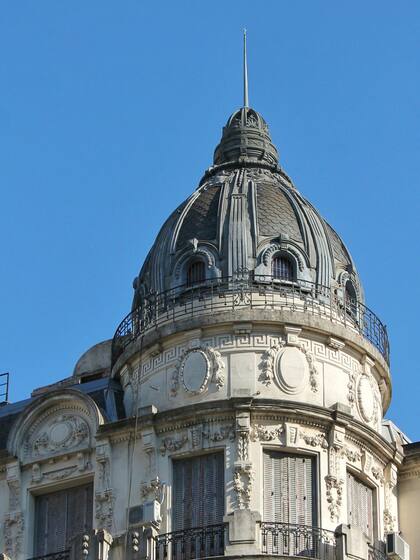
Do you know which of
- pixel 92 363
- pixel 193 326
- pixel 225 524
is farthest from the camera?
pixel 92 363

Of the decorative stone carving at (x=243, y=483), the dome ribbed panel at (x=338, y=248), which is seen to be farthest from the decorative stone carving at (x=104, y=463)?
the dome ribbed panel at (x=338, y=248)

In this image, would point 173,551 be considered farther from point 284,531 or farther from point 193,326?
point 193,326

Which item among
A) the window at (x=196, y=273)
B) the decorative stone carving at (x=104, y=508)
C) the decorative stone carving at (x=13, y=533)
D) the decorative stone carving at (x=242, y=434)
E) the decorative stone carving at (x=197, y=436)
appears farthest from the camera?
the window at (x=196, y=273)

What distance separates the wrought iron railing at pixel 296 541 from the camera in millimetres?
38812

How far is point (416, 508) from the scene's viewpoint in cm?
4234

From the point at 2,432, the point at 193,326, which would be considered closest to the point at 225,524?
the point at 193,326

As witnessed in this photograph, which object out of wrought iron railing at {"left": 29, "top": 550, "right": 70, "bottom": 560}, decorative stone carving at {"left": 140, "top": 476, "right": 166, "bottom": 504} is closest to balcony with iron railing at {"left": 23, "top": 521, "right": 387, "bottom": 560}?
decorative stone carving at {"left": 140, "top": 476, "right": 166, "bottom": 504}

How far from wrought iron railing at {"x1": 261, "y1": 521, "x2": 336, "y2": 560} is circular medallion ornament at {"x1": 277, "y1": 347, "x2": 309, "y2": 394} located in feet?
10.7

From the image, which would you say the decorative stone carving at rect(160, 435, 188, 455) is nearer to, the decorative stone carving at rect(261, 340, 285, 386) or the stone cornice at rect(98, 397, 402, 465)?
the stone cornice at rect(98, 397, 402, 465)

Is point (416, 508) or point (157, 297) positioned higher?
point (157, 297)

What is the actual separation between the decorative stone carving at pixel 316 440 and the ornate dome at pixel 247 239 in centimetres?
389

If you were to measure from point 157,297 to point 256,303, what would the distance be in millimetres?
2606

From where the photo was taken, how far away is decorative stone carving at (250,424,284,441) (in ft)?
131

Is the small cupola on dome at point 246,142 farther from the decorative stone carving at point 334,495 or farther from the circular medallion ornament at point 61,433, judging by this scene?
the decorative stone carving at point 334,495
